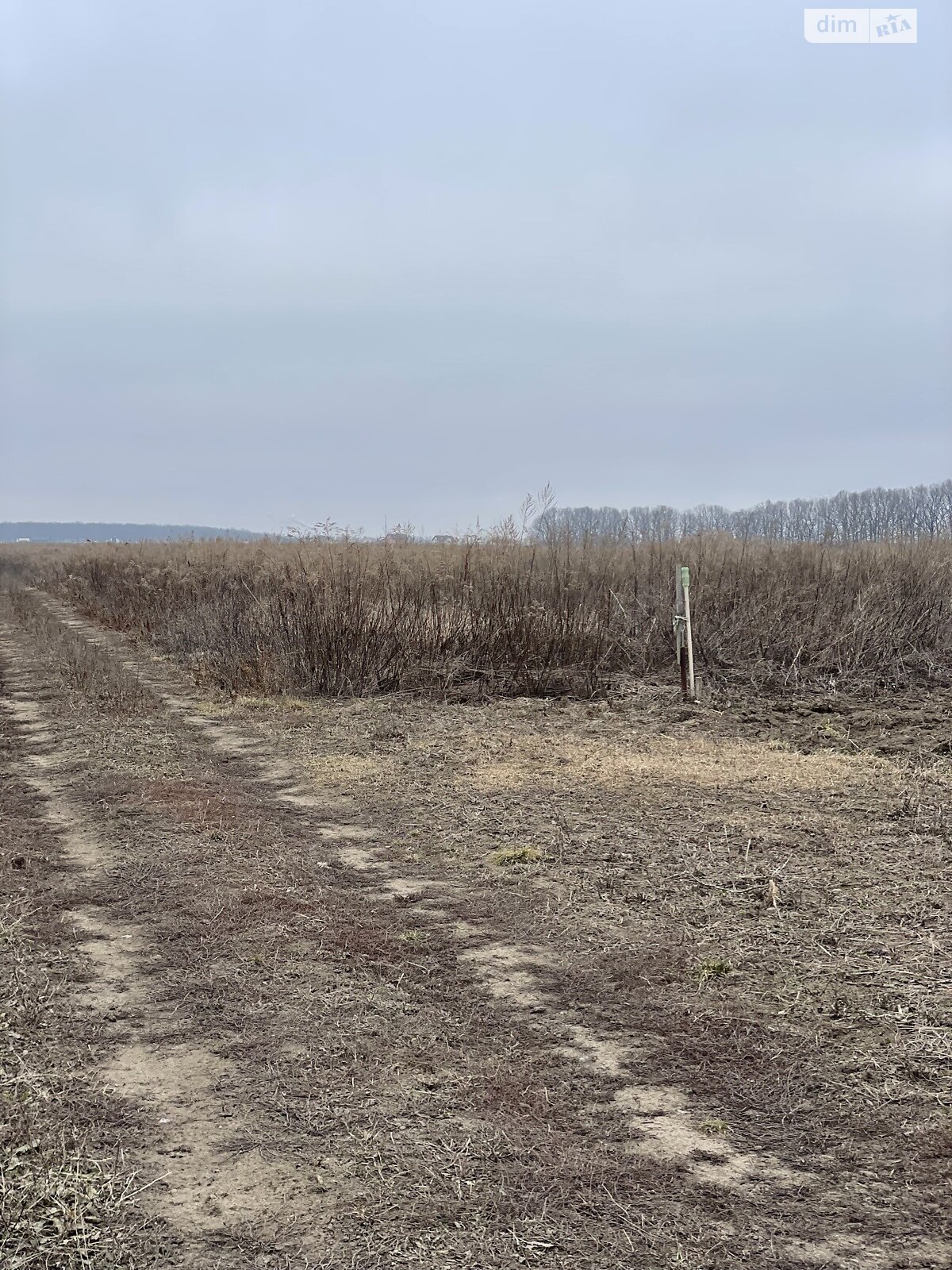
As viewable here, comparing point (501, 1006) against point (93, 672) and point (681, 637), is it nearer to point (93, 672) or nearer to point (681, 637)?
point (681, 637)

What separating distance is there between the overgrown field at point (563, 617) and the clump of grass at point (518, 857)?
18.7 feet

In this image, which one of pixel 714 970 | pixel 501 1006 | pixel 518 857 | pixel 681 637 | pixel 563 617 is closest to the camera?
pixel 501 1006

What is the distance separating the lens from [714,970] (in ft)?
13.3

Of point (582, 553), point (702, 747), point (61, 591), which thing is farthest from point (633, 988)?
point (61, 591)

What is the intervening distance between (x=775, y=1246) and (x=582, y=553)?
1120 centimetres

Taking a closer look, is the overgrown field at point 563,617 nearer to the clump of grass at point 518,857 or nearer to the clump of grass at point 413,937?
the clump of grass at point 518,857

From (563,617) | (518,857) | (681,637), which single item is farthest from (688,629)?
(518,857)

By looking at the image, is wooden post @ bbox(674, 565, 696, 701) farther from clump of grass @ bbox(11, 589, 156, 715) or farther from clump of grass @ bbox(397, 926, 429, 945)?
clump of grass @ bbox(397, 926, 429, 945)

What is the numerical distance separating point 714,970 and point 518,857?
5.72 ft

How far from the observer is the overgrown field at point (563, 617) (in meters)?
11.6

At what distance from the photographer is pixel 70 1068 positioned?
3.23 meters

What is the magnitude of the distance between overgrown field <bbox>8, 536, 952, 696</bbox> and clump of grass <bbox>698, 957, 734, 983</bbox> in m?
7.31

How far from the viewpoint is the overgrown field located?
11.6m

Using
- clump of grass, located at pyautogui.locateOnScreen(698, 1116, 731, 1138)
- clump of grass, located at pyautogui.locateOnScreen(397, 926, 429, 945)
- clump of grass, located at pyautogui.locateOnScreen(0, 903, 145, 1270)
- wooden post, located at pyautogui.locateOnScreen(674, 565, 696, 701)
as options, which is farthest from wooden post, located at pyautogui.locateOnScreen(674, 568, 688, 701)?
clump of grass, located at pyautogui.locateOnScreen(0, 903, 145, 1270)
